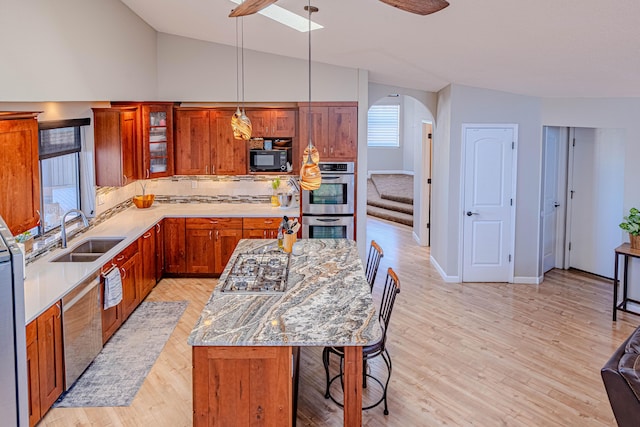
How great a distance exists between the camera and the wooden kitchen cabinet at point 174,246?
7.71 m

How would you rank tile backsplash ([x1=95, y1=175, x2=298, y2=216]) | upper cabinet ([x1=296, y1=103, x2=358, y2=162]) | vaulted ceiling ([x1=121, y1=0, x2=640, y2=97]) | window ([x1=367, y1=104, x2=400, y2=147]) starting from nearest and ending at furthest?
vaulted ceiling ([x1=121, y1=0, x2=640, y2=97]), upper cabinet ([x1=296, y1=103, x2=358, y2=162]), tile backsplash ([x1=95, y1=175, x2=298, y2=216]), window ([x1=367, y1=104, x2=400, y2=147])

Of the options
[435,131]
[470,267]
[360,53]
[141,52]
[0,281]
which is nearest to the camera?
[0,281]

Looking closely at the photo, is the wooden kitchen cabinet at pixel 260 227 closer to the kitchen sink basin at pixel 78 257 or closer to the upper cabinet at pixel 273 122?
the upper cabinet at pixel 273 122

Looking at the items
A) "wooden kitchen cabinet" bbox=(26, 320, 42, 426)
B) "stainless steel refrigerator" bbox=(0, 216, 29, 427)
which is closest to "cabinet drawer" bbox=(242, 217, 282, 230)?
"wooden kitchen cabinet" bbox=(26, 320, 42, 426)

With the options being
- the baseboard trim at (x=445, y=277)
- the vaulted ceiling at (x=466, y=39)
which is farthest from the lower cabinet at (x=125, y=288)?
the baseboard trim at (x=445, y=277)

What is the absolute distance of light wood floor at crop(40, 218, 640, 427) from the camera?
4457 millimetres

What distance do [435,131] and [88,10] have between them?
4909 mm

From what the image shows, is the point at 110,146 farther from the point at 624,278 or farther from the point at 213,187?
the point at 624,278

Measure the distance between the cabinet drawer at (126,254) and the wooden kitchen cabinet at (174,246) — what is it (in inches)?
43.3

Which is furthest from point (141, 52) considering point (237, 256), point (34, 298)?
point (34, 298)

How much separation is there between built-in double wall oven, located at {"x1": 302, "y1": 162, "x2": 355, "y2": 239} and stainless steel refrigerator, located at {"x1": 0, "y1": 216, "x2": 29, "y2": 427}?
6.46 m

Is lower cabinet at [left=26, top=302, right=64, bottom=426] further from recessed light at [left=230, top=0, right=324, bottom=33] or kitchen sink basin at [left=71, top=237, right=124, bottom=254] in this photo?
recessed light at [left=230, top=0, right=324, bottom=33]

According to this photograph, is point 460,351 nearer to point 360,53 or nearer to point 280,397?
point 280,397

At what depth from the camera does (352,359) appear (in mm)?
3762
